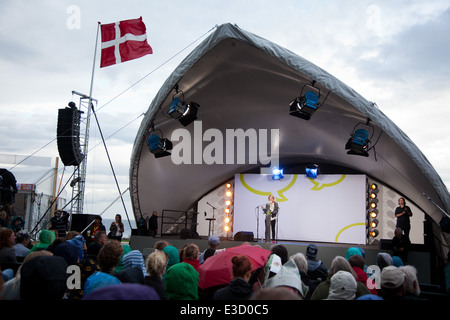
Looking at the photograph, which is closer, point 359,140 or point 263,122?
point 359,140

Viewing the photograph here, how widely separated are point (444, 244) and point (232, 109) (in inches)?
235

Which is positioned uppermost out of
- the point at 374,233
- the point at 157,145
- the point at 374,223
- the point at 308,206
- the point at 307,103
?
the point at 307,103

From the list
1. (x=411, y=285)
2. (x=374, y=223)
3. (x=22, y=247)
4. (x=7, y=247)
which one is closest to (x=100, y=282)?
(x=411, y=285)

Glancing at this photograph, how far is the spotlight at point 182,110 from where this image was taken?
8727 millimetres

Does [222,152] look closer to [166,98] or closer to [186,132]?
[186,132]

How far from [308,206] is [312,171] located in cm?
117

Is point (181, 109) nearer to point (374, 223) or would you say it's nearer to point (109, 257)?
point (109, 257)

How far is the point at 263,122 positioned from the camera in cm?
1129

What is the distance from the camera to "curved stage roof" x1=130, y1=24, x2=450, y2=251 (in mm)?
7582

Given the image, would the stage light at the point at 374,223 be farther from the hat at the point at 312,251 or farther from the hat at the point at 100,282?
the hat at the point at 100,282

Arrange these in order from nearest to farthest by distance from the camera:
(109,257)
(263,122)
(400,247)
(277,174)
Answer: (109,257)
(400,247)
(263,122)
(277,174)

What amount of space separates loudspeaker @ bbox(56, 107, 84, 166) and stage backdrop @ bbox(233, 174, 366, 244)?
5899 millimetres

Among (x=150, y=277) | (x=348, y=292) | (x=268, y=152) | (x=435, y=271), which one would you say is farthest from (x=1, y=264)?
(x=268, y=152)

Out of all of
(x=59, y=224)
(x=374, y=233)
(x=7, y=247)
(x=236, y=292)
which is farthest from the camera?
(x=374, y=233)
